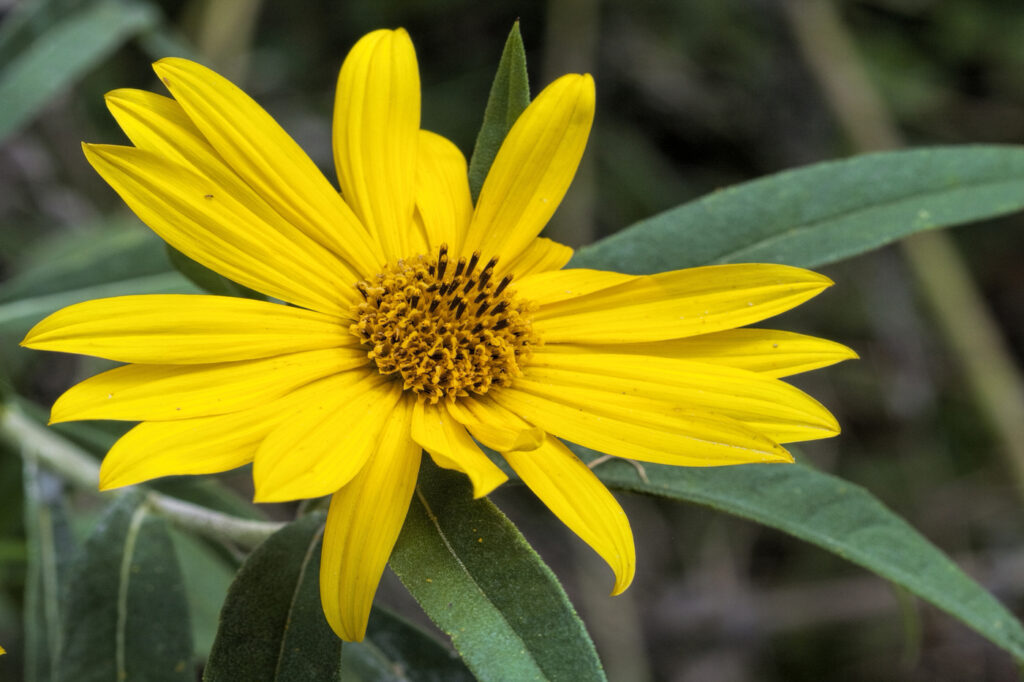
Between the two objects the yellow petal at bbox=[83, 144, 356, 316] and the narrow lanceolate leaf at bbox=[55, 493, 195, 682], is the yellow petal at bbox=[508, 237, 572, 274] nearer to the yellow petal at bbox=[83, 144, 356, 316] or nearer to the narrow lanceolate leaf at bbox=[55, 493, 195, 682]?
the yellow petal at bbox=[83, 144, 356, 316]

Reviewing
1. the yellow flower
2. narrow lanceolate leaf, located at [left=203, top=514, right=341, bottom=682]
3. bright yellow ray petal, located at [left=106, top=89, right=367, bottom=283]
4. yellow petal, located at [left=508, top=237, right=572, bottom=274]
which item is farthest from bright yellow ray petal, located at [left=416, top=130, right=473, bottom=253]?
narrow lanceolate leaf, located at [left=203, top=514, right=341, bottom=682]

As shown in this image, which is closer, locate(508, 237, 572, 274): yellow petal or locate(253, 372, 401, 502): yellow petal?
locate(253, 372, 401, 502): yellow petal

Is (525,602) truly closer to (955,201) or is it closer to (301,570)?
(301,570)

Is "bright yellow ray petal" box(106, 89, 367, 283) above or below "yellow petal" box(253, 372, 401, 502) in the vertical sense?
above

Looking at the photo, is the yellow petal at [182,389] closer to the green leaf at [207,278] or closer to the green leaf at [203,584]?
the green leaf at [207,278]

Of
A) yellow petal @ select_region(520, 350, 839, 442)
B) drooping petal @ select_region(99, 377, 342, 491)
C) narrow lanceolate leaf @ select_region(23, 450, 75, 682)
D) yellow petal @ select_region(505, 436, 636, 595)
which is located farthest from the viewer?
narrow lanceolate leaf @ select_region(23, 450, 75, 682)

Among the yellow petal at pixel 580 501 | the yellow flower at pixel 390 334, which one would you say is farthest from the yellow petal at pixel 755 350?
the yellow petal at pixel 580 501

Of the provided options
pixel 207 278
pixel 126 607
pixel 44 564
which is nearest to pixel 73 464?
pixel 44 564

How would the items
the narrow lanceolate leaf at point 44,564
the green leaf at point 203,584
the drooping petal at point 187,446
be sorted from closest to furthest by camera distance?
the drooping petal at point 187,446, the narrow lanceolate leaf at point 44,564, the green leaf at point 203,584
